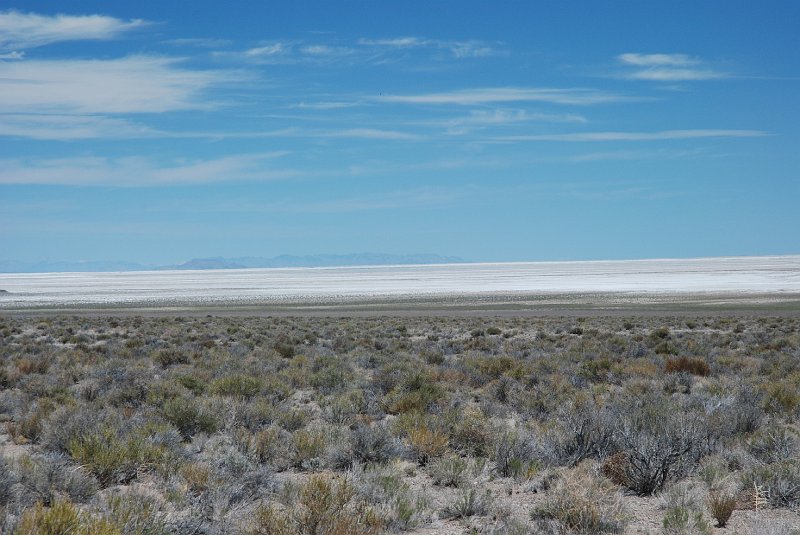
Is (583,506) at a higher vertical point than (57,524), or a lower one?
lower

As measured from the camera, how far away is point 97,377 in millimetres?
14656

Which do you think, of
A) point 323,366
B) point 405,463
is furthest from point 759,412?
point 323,366

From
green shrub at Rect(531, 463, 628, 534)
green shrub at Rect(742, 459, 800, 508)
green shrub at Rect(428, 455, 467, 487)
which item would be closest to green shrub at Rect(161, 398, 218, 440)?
green shrub at Rect(428, 455, 467, 487)

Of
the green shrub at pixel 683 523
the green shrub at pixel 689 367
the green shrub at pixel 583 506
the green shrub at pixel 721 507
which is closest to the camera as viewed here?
the green shrub at pixel 683 523

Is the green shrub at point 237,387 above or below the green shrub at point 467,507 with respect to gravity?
above

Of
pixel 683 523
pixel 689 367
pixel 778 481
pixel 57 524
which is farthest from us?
pixel 689 367

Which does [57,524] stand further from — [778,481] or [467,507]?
[778,481]

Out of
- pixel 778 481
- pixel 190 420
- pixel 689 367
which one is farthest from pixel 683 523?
pixel 689 367

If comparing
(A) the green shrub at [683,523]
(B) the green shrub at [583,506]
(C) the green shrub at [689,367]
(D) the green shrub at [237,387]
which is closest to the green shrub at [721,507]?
(A) the green shrub at [683,523]

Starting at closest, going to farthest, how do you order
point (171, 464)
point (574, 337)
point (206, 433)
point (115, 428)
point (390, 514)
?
1. point (390, 514)
2. point (171, 464)
3. point (115, 428)
4. point (206, 433)
5. point (574, 337)

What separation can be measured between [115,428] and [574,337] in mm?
20530

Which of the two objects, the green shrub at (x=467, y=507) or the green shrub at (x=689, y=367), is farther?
the green shrub at (x=689, y=367)

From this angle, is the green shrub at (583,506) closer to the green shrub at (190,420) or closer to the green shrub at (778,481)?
the green shrub at (778,481)

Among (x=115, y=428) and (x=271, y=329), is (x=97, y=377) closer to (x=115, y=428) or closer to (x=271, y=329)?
(x=115, y=428)
